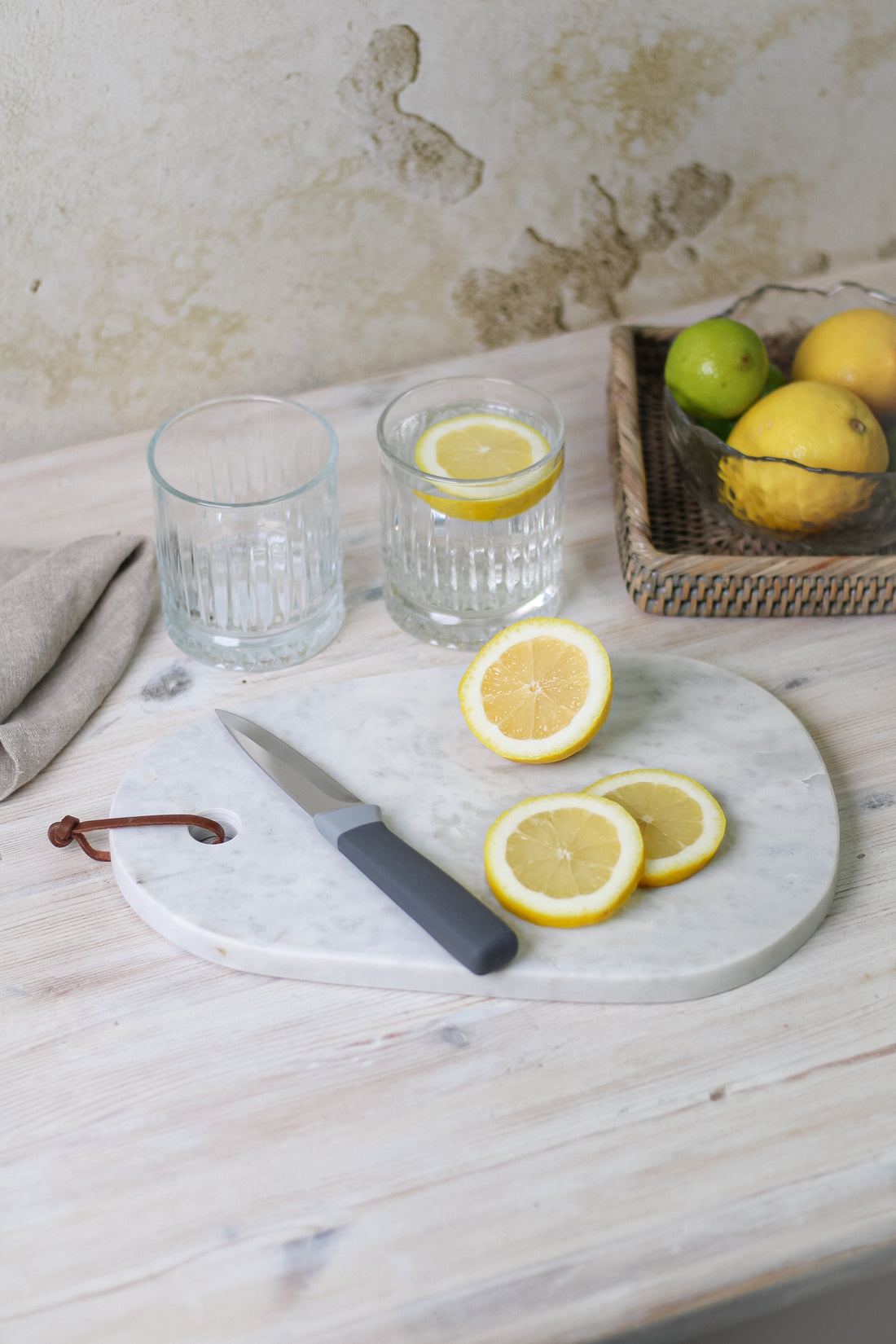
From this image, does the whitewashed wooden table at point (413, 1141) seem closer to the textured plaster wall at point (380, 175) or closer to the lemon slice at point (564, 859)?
the lemon slice at point (564, 859)

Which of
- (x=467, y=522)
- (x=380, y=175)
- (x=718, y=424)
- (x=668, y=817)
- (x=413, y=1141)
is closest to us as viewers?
(x=413, y=1141)

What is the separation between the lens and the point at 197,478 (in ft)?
3.03

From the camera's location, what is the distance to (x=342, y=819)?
72cm

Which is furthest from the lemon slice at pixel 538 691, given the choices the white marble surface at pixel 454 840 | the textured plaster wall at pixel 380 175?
the textured plaster wall at pixel 380 175

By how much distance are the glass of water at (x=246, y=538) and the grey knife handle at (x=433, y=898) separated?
0.74 feet

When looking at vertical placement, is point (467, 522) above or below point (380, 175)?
below

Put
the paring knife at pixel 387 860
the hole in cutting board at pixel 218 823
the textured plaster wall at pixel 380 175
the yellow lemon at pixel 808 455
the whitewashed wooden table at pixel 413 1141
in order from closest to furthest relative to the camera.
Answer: the whitewashed wooden table at pixel 413 1141 → the paring knife at pixel 387 860 → the hole in cutting board at pixel 218 823 → the yellow lemon at pixel 808 455 → the textured plaster wall at pixel 380 175

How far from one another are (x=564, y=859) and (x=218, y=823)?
9.0 inches

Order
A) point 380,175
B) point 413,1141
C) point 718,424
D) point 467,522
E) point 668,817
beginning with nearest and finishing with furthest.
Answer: point 413,1141, point 668,817, point 467,522, point 718,424, point 380,175

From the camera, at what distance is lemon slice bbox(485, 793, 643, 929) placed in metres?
0.67

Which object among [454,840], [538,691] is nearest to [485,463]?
[538,691]

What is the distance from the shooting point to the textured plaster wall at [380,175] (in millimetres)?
968

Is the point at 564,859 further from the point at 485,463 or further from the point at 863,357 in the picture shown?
the point at 863,357

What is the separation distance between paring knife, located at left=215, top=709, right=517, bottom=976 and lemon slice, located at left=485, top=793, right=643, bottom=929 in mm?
27
